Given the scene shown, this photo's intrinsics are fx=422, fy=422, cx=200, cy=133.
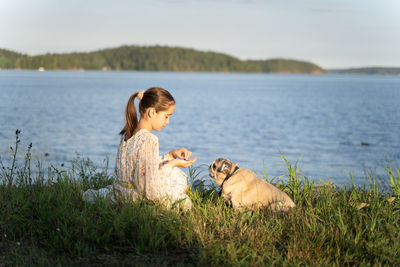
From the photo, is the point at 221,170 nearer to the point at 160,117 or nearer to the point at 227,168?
the point at 227,168

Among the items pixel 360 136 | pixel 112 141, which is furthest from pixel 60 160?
pixel 360 136

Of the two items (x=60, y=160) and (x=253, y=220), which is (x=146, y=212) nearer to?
(x=253, y=220)

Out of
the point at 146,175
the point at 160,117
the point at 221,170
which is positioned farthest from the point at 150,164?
the point at 221,170

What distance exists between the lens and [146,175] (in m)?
4.55

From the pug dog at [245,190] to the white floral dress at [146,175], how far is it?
1.41ft

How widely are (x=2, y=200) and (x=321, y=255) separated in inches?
132

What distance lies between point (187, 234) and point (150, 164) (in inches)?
38.7

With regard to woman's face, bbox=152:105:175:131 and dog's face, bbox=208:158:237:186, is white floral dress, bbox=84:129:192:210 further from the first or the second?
dog's face, bbox=208:158:237:186

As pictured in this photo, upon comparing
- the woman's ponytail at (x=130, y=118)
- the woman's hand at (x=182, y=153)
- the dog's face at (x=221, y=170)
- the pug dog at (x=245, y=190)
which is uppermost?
the woman's ponytail at (x=130, y=118)

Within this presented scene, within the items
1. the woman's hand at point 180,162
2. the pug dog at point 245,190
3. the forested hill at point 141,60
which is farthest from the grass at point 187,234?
Answer: the forested hill at point 141,60

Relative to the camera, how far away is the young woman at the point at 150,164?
454cm

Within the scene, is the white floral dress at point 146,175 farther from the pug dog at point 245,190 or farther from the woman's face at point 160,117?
the pug dog at point 245,190

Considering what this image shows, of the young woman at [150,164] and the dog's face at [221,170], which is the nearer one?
the young woman at [150,164]

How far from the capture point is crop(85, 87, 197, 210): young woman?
14.9 ft
